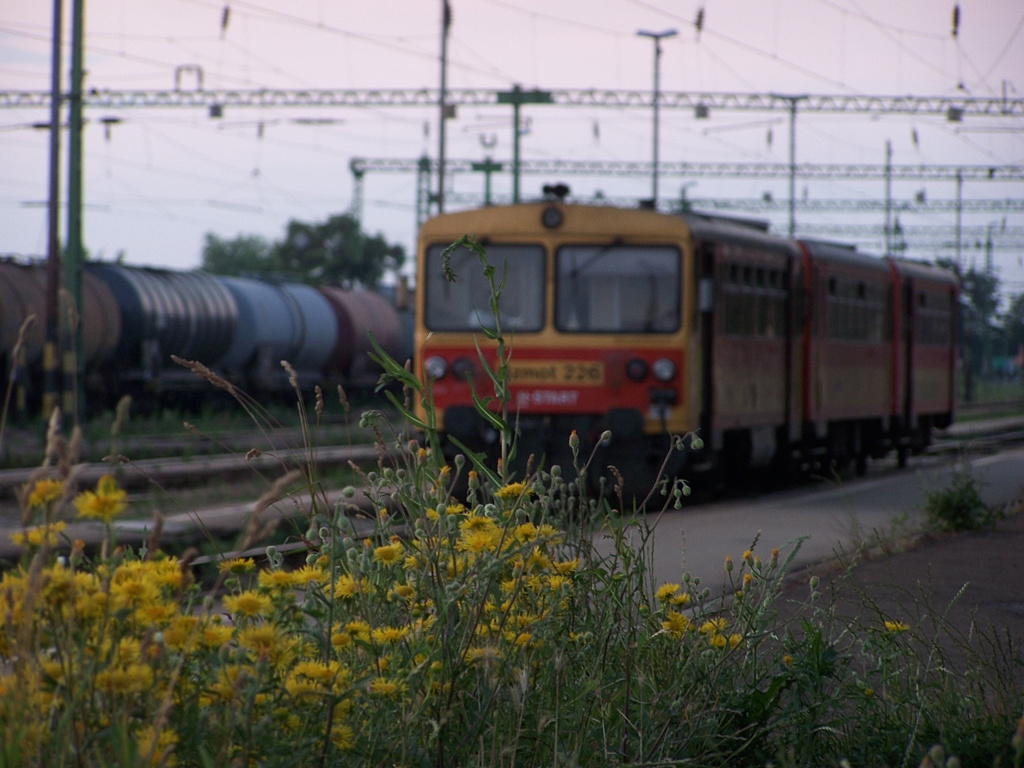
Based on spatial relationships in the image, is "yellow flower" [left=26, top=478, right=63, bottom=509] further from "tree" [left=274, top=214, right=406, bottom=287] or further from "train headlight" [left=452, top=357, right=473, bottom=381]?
"tree" [left=274, top=214, right=406, bottom=287]

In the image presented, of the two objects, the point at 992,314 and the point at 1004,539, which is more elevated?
the point at 992,314

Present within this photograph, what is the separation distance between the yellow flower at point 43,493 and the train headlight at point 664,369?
30.8 feet

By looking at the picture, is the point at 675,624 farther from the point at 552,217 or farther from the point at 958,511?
the point at 552,217

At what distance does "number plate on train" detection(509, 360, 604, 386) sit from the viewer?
11.3 meters

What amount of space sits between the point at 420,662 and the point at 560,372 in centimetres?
872

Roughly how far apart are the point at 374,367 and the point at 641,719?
3088 cm

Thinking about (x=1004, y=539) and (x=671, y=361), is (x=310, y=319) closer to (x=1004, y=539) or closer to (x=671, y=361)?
(x=671, y=361)

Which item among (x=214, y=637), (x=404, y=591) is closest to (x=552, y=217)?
(x=404, y=591)

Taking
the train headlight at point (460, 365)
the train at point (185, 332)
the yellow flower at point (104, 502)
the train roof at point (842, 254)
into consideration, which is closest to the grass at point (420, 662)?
the yellow flower at point (104, 502)

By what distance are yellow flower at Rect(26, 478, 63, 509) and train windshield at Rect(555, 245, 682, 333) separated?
9.54m

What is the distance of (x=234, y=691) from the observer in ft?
6.91

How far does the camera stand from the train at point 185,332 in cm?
2273

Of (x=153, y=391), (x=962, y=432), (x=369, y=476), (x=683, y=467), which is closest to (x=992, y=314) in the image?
(x=962, y=432)

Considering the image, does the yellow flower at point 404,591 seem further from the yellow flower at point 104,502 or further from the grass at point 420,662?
the yellow flower at point 104,502
